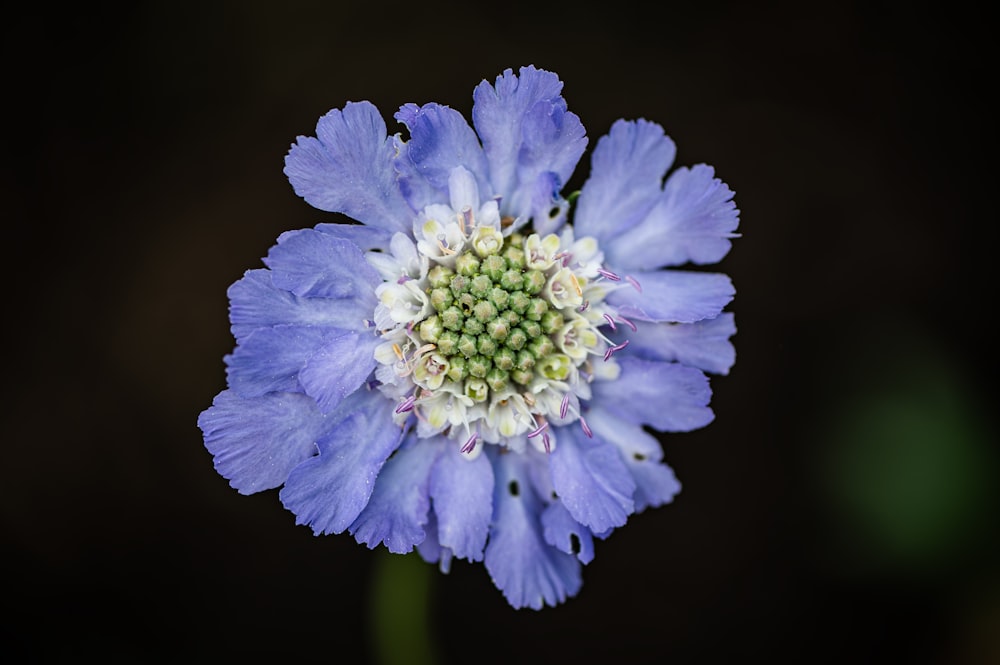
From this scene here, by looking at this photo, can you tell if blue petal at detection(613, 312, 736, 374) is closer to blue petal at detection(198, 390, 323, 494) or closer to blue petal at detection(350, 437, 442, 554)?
blue petal at detection(350, 437, 442, 554)

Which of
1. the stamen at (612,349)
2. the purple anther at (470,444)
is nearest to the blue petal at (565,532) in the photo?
the purple anther at (470,444)

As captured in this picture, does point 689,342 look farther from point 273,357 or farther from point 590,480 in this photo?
point 273,357

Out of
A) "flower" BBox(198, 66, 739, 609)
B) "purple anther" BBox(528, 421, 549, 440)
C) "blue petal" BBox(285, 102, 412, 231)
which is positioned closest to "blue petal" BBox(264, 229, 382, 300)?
"flower" BBox(198, 66, 739, 609)

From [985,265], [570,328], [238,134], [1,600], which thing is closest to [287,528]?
[1,600]

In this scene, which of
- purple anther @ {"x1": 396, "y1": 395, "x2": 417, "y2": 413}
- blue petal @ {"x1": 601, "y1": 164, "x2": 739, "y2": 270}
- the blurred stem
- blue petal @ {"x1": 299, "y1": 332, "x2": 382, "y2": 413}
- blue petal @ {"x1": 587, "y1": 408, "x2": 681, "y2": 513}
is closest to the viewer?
blue petal @ {"x1": 299, "y1": 332, "x2": 382, "y2": 413}

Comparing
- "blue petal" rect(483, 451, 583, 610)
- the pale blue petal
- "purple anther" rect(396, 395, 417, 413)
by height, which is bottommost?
"blue petal" rect(483, 451, 583, 610)

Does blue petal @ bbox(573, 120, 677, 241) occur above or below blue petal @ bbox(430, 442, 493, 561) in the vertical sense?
above
